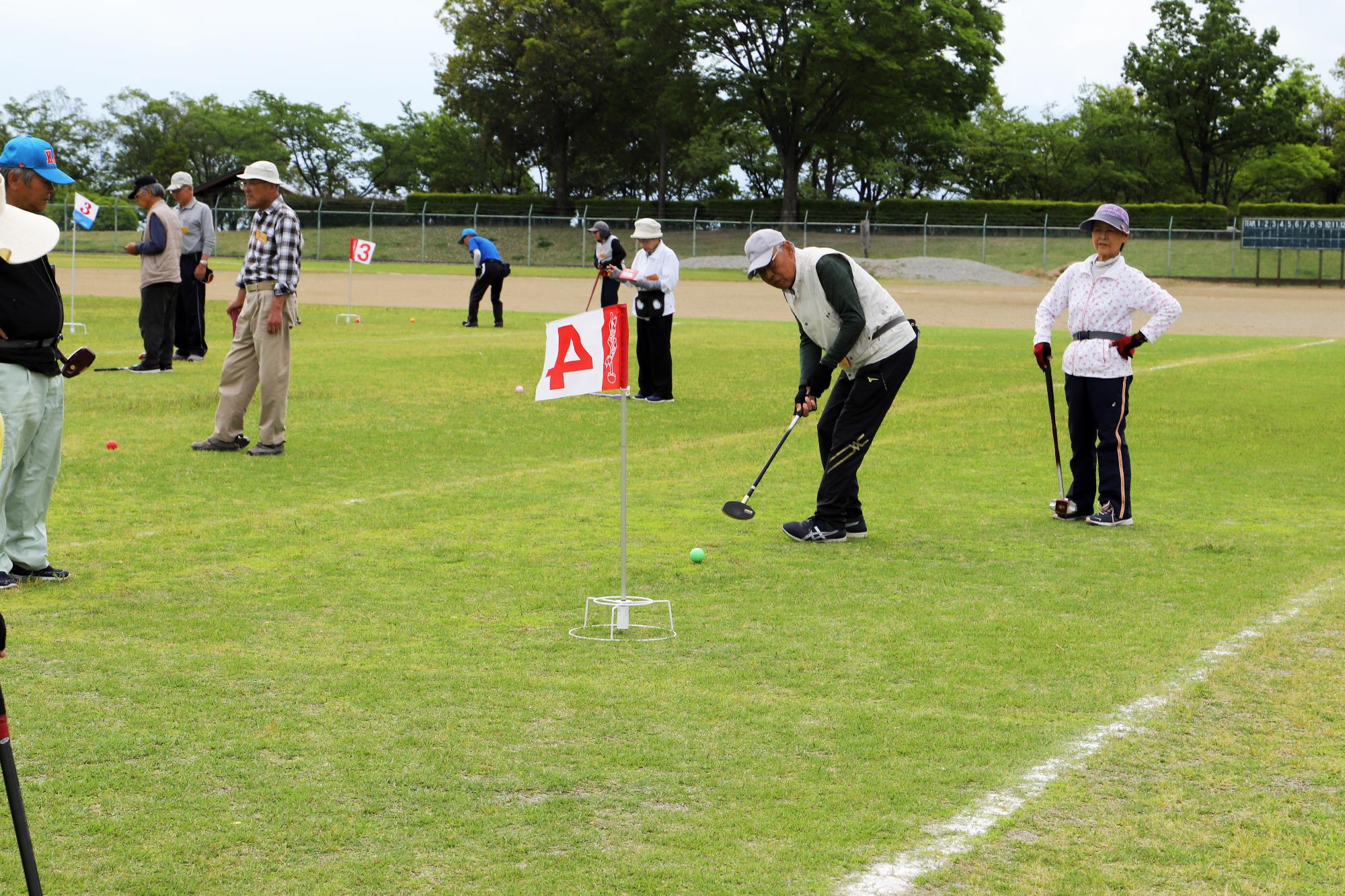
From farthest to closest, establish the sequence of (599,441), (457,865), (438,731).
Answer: (599,441) → (438,731) → (457,865)

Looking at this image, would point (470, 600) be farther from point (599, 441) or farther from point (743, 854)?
point (599, 441)

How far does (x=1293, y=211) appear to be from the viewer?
64.1 meters

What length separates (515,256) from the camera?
6162cm

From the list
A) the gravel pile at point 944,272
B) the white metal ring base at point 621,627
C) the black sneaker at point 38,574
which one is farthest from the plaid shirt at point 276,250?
the gravel pile at point 944,272

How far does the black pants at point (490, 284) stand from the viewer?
84.7 ft

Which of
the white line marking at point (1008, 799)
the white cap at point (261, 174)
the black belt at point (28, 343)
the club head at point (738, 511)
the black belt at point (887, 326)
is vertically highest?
the white cap at point (261, 174)

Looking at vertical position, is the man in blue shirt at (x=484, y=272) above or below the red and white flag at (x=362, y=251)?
below

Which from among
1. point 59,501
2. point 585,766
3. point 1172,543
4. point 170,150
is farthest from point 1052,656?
point 170,150

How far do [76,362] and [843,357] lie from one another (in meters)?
4.01

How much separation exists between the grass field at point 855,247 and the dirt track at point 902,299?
191 inches

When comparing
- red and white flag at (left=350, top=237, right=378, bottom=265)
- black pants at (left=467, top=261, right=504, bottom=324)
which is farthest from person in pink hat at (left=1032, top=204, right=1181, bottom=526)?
red and white flag at (left=350, top=237, right=378, bottom=265)

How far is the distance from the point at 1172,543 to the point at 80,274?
37.6 m

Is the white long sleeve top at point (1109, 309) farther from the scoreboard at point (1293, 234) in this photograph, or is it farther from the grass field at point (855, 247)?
the grass field at point (855, 247)

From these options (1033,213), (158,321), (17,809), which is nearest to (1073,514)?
(17,809)
